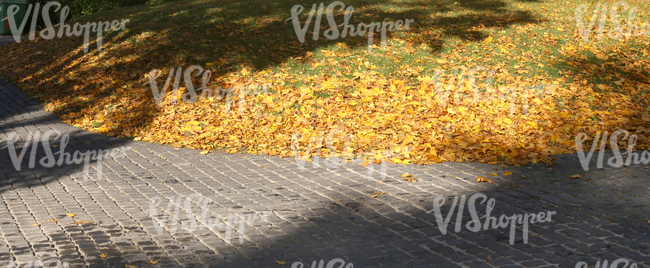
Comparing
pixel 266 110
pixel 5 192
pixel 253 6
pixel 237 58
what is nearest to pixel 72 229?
pixel 5 192

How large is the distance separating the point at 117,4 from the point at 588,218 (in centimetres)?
1829

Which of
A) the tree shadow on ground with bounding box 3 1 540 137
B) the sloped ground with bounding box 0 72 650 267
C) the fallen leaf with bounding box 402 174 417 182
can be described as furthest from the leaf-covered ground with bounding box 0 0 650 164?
the sloped ground with bounding box 0 72 650 267

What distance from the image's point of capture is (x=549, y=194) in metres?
5.85

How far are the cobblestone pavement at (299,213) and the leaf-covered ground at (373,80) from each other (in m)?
0.88

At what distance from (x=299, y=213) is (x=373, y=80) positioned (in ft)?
15.6

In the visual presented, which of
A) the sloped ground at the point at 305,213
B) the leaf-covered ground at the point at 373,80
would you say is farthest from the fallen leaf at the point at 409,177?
the leaf-covered ground at the point at 373,80

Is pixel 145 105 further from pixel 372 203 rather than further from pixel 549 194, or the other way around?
pixel 549 194

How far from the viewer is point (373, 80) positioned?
9852mm

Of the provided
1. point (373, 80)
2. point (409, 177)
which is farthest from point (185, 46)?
point (409, 177)

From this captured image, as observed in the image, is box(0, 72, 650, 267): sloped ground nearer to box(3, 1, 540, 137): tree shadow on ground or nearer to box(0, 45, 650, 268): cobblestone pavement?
box(0, 45, 650, 268): cobblestone pavement

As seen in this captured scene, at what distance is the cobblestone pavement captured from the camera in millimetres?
4586

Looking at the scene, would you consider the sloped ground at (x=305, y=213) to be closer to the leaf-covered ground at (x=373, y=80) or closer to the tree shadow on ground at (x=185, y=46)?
the leaf-covered ground at (x=373, y=80)

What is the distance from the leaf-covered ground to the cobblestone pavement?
88 centimetres

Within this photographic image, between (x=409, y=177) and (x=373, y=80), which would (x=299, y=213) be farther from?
(x=373, y=80)
